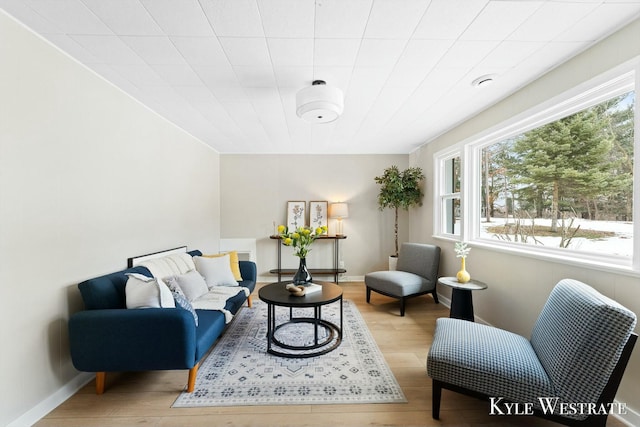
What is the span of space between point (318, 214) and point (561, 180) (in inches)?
134

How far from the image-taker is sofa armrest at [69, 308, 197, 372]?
70.3 inches

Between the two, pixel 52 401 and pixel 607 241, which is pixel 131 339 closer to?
pixel 52 401

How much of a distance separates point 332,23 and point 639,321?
8.14ft

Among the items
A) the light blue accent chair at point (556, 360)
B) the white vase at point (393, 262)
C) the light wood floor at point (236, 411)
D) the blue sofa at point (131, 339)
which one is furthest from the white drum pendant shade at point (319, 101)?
the white vase at point (393, 262)

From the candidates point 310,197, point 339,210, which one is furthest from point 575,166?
point 310,197

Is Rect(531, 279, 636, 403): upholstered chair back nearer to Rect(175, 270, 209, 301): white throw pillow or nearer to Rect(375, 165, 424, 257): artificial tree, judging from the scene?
Rect(175, 270, 209, 301): white throw pillow

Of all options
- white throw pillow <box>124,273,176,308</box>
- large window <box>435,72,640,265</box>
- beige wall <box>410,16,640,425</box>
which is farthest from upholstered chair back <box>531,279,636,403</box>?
white throw pillow <box>124,273,176,308</box>

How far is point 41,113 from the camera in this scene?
173cm

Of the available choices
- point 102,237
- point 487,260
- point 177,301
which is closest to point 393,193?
point 487,260

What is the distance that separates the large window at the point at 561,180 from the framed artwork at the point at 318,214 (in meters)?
2.29

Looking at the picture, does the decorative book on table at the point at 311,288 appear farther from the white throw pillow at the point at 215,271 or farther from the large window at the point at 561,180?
the large window at the point at 561,180

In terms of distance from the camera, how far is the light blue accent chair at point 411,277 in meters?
3.47

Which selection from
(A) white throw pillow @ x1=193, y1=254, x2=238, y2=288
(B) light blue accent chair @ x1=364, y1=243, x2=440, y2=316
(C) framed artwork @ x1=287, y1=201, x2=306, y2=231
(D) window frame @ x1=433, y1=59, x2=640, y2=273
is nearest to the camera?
(D) window frame @ x1=433, y1=59, x2=640, y2=273

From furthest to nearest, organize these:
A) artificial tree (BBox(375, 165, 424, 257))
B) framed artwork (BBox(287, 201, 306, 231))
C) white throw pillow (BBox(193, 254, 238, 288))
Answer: framed artwork (BBox(287, 201, 306, 231)), artificial tree (BBox(375, 165, 424, 257)), white throw pillow (BBox(193, 254, 238, 288))
